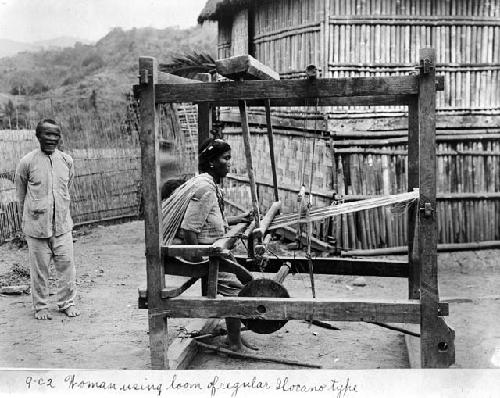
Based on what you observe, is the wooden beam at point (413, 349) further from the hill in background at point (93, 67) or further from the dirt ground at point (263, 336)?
the hill in background at point (93, 67)

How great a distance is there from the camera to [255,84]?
4.01 meters

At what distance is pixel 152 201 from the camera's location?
13.8 feet

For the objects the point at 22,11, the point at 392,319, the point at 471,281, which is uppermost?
the point at 22,11

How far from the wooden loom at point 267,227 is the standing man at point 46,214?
7.45 feet

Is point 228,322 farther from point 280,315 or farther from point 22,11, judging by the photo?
point 22,11

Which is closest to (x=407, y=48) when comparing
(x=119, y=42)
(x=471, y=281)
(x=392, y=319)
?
(x=471, y=281)

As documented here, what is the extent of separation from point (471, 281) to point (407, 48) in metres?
3.38

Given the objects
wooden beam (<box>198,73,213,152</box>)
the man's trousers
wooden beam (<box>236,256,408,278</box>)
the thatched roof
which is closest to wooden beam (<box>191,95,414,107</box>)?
wooden beam (<box>198,73,213,152</box>)

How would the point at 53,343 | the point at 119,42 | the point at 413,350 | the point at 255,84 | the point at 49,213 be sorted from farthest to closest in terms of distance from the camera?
the point at 119,42 → the point at 49,213 → the point at 53,343 → the point at 413,350 → the point at 255,84

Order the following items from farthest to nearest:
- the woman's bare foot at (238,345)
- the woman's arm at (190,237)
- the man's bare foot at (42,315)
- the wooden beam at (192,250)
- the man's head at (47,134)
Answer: the man's bare foot at (42,315) < the man's head at (47,134) < the woman's bare foot at (238,345) < the woman's arm at (190,237) < the wooden beam at (192,250)

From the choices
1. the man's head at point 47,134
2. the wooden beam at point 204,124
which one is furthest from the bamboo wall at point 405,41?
the man's head at point 47,134

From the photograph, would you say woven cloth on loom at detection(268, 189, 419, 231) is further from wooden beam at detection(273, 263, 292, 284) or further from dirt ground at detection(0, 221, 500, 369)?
dirt ground at detection(0, 221, 500, 369)

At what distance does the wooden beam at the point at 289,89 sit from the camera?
3914 millimetres

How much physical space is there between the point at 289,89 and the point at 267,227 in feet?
3.52
